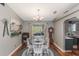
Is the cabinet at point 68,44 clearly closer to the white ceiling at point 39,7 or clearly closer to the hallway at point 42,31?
the hallway at point 42,31

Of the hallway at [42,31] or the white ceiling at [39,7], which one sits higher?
the white ceiling at [39,7]

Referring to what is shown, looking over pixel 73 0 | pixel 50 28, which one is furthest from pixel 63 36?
Result: pixel 73 0

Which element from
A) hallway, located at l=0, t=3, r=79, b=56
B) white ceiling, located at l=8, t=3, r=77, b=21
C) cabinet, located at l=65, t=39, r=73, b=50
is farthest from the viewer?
cabinet, located at l=65, t=39, r=73, b=50

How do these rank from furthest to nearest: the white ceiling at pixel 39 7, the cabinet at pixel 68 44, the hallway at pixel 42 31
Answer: the cabinet at pixel 68 44 < the hallway at pixel 42 31 < the white ceiling at pixel 39 7

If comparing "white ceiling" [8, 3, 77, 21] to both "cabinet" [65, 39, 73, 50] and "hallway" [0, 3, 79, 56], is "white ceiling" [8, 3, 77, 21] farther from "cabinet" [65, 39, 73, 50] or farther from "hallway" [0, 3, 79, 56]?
"cabinet" [65, 39, 73, 50]

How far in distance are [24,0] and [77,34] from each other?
4886 mm

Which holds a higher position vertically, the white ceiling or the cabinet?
the white ceiling

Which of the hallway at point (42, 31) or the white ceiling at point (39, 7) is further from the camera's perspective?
the hallway at point (42, 31)

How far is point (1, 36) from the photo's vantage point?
9.38 ft

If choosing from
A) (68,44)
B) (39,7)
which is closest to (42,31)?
(68,44)

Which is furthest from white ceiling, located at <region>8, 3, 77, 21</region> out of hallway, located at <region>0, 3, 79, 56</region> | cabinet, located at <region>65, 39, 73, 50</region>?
cabinet, located at <region>65, 39, 73, 50</region>

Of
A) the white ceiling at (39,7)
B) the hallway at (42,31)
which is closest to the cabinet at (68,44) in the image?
the hallway at (42,31)

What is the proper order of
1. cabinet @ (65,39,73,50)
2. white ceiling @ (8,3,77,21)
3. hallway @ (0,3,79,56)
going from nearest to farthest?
1. white ceiling @ (8,3,77,21)
2. hallway @ (0,3,79,56)
3. cabinet @ (65,39,73,50)

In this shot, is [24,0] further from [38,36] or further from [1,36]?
Answer: [38,36]
